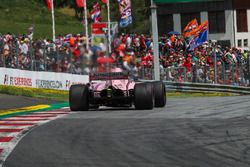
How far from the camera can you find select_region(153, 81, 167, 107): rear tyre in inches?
907

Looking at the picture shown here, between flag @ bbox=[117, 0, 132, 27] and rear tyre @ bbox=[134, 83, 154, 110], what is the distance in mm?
11197

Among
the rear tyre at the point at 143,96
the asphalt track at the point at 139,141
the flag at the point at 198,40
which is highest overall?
the flag at the point at 198,40

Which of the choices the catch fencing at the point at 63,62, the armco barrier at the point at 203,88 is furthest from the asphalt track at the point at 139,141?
the armco barrier at the point at 203,88

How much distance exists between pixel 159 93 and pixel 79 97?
3033 mm

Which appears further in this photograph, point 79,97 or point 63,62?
point 79,97

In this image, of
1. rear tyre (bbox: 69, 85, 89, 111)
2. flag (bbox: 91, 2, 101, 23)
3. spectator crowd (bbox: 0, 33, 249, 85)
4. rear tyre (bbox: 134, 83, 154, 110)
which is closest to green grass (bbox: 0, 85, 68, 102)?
rear tyre (bbox: 69, 85, 89, 111)

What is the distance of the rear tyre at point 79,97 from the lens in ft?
69.8

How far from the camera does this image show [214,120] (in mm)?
20422

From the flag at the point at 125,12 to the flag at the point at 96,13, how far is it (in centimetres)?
29

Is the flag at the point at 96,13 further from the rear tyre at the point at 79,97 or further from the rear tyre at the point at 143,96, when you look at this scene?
the rear tyre at the point at 79,97

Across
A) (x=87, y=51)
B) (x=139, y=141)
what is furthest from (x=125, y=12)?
(x=139, y=141)

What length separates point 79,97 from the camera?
22031mm

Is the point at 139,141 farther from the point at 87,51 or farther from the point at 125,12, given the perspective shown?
the point at 87,51

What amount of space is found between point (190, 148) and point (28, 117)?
9.95 metres
